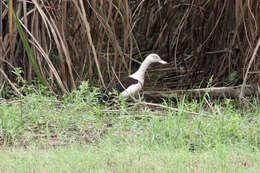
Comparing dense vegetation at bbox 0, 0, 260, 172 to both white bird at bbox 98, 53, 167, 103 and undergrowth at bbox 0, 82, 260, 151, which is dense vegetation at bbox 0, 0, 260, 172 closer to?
undergrowth at bbox 0, 82, 260, 151

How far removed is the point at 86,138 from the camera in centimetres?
310

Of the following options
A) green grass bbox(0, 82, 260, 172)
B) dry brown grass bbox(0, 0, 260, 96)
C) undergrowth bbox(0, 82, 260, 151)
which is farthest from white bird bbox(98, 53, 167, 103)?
undergrowth bbox(0, 82, 260, 151)

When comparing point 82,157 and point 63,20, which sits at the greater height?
point 63,20

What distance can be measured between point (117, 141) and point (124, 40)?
129cm

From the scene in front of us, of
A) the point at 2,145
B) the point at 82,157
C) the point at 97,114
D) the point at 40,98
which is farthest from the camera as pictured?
the point at 40,98

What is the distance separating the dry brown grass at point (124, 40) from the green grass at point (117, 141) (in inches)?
19.8

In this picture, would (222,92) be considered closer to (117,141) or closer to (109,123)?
(109,123)

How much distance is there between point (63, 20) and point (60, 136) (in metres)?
1.31

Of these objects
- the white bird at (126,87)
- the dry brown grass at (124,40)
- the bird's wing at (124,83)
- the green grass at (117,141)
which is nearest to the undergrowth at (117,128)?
the green grass at (117,141)

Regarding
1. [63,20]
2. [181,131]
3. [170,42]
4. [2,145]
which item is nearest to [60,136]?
[2,145]

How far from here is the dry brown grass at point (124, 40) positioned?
3932mm

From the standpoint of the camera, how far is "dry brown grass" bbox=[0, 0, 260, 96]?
12.9ft

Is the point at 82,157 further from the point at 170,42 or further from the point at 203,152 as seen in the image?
the point at 170,42

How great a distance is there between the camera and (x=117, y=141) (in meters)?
2.97
